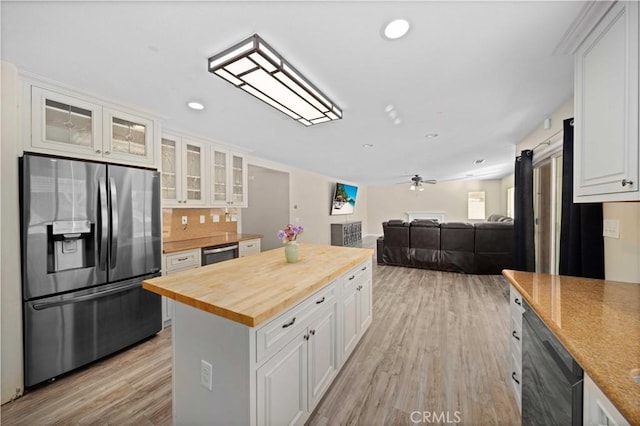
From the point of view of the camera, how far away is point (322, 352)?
1.66m

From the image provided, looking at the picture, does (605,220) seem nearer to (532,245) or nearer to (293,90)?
(532,245)

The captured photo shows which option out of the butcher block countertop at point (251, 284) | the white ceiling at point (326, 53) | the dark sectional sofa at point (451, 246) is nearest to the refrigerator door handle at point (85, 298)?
the butcher block countertop at point (251, 284)

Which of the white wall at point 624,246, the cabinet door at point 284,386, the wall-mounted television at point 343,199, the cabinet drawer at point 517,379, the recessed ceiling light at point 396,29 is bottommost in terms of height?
the cabinet drawer at point 517,379

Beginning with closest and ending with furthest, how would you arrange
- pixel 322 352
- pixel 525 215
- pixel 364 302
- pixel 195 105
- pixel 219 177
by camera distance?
1. pixel 322 352
2. pixel 195 105
3. pixel 364 302
4. pixel 525 215
5. pixel 219 177

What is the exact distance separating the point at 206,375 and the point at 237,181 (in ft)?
10.5

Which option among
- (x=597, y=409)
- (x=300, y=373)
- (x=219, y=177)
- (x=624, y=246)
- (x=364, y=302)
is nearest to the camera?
(x=597, y=409)

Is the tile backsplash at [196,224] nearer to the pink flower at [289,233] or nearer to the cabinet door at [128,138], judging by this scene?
the cabinet door at [128,138]

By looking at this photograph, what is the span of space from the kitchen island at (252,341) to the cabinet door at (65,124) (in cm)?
148

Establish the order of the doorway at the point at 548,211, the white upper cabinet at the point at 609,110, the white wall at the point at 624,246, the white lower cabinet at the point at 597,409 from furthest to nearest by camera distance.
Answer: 1. the doorway at the point at 548,211
2. the white wall at the point at 624,246
3. the white upper cabinet at the point at 609,110
4. the white lower cabinet at the point at 597,409

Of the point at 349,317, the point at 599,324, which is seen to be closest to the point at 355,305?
the point at 349,317

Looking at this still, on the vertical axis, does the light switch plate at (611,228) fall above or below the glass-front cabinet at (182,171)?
below

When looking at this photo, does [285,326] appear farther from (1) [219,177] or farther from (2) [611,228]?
(1) [219,177]

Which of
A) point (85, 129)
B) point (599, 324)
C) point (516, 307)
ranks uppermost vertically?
point (85, 129)

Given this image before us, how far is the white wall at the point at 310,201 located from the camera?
5.69m
